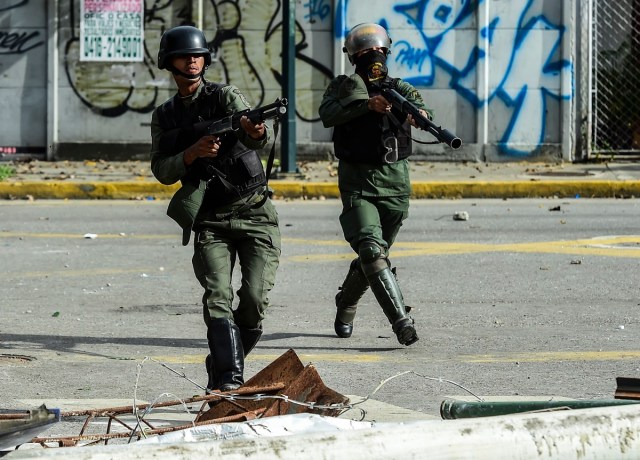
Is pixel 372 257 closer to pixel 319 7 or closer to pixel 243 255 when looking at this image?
pixel 243 255

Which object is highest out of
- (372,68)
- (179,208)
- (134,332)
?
(372,68)

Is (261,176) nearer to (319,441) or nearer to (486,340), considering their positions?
(486,340)

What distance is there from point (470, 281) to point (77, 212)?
19.8ft


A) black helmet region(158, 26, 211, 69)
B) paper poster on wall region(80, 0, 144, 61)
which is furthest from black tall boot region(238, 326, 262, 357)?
paper poster on wall region(80, 0, 144, 61)

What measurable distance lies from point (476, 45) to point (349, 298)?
11294mm

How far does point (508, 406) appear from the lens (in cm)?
465

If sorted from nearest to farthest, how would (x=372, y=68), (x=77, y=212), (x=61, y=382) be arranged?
(x=61, y=382) → (x=372, y=68) → (x=77, y=212)

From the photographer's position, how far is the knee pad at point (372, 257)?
748cm

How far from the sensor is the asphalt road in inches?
267

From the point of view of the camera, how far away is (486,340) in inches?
309

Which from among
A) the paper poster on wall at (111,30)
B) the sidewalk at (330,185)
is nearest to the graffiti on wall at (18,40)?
the paper poster on wall at (111,30)

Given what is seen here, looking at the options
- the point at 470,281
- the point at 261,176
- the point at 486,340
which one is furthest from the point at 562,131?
the point at 261,176

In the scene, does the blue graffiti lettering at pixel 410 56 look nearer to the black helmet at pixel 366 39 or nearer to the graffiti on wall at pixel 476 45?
the graffiti on wall at pixel 476 45

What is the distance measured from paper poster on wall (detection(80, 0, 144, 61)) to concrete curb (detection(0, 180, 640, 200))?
300 centimetres
